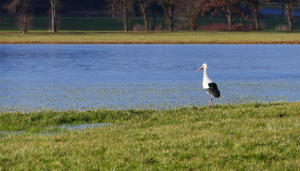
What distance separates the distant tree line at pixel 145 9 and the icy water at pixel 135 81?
2210 inches

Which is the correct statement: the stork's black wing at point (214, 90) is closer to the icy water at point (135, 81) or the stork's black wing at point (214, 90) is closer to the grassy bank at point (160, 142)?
the grassy bank at point (160, 142)

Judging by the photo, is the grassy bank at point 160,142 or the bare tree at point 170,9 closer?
the grassy bank at point 160,142

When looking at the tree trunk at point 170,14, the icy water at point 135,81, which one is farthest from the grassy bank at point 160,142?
the tree trunk at point 170,14

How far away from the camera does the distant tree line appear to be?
105 m

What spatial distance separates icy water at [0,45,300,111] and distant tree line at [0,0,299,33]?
184 ft

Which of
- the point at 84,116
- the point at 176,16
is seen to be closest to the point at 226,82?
the point at 84,116

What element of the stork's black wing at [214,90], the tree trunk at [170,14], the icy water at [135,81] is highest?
the tree trunk at [170,14]

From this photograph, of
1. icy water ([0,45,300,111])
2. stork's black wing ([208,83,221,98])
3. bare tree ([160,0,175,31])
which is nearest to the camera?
stork's black wing ([208,83,221,98])

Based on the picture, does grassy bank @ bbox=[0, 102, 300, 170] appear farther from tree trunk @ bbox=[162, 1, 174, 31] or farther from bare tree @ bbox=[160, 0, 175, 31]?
tree trunk @ bbox=[162, 1, 174, 31]

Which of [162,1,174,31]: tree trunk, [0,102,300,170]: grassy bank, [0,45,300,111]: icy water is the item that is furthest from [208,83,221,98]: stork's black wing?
[162,1,174,31]: tree trunk

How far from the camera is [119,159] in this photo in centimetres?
1095

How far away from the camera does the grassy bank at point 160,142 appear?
10727 millimetres

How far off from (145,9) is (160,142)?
9889 cm

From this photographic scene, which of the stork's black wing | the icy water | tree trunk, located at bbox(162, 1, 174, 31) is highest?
tree trunk, located at bbox(162, 1, 174, 31)
